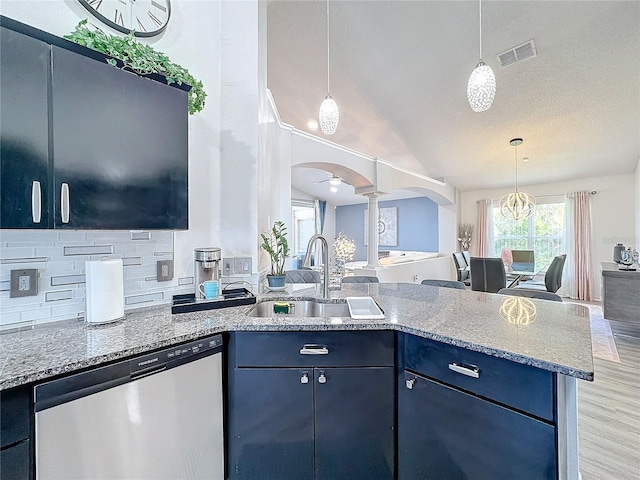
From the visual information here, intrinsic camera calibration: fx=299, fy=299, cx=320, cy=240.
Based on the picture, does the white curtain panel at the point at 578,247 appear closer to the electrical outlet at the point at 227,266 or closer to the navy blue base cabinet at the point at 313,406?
the navy blue base cabinet at the point at 313,406

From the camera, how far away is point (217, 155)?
6.98 ft

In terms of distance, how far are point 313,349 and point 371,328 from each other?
28 centimetres

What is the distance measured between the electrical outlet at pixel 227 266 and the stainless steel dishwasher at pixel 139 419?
82cm

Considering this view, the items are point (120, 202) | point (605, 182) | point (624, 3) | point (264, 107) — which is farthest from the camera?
point (605, 182)

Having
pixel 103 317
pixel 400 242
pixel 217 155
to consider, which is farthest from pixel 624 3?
pixel 400 242

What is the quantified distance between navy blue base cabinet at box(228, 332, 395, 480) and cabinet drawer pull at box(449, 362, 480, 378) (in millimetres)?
282

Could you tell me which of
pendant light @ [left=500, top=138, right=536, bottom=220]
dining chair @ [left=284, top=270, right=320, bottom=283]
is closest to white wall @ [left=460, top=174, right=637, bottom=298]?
pendant light @ [left=500, top=138, right=536, bottom=220]

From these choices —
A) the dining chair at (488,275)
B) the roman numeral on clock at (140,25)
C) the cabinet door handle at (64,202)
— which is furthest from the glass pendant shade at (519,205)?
the cabinet door handle at (64,202)

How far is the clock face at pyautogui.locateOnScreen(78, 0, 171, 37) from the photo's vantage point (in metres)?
1.60

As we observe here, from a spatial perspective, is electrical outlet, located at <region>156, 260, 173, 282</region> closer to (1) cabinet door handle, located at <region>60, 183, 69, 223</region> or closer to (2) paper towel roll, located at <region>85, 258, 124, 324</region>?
(2) paper towel roll, located at <region>85, 258, 124, 324</region>

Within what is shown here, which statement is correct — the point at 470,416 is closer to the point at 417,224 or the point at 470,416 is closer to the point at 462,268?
the point at 462,268

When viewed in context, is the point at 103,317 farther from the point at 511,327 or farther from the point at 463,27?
the point at 463,27

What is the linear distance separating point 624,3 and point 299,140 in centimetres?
350

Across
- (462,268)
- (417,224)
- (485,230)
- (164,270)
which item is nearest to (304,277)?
(164,270)
